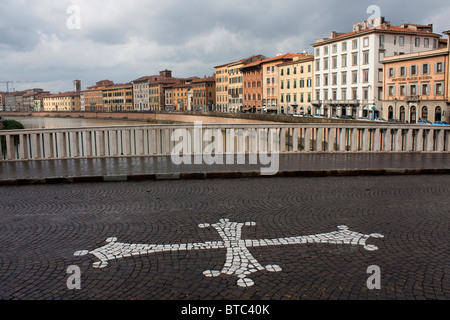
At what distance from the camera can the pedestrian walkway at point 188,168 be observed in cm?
1062

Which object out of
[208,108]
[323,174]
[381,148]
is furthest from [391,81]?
[208,108]

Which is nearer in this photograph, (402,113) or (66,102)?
(402,113)

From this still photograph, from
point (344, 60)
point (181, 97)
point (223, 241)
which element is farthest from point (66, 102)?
point (223, 241)

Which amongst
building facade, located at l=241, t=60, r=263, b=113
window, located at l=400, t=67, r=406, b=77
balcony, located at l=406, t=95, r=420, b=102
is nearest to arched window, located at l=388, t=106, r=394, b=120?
balcony, located at l=406, t=95, r=420, b=102

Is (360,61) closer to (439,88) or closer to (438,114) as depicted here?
(439,88)

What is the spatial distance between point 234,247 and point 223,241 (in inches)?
11.0

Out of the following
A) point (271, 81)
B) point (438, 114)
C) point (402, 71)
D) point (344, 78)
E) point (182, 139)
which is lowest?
point (182, 139)

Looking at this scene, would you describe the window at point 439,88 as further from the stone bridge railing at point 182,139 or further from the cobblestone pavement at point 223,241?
the cobblestone pavement at point 223,241

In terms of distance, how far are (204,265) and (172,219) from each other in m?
2.14

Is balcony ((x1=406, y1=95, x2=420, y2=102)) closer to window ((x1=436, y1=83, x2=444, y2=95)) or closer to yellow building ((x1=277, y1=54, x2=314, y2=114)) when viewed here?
window ((x1=436, y1=83, x2=444, y2=95))

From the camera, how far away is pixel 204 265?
15.2 ft

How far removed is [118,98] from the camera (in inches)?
6727

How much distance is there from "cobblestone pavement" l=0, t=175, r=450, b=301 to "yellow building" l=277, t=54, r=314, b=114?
73944mm
